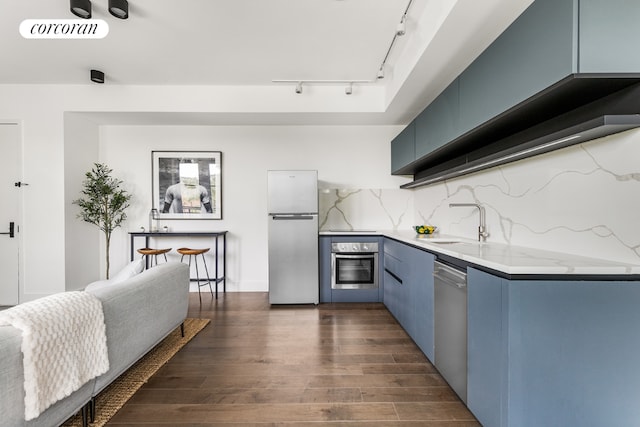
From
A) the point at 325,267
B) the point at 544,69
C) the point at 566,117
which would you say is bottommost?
the point at 325,267

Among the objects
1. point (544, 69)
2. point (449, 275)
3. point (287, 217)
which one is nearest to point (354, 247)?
point (287, 217)

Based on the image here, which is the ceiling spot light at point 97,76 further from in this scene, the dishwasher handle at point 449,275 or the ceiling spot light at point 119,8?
the dishwasher handle at point 449,275

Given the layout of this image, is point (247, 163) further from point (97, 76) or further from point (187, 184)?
point (97, 76)

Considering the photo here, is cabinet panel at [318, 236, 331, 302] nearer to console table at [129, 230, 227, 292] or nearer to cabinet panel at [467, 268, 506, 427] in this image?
console table at [129, 230, 227, 292]

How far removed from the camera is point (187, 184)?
430 centimetres

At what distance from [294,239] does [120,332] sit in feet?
7.15

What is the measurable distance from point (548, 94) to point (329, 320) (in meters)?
2.62

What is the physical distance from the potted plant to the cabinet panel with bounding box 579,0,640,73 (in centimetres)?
470

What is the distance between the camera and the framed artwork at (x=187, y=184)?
4273 millimetres

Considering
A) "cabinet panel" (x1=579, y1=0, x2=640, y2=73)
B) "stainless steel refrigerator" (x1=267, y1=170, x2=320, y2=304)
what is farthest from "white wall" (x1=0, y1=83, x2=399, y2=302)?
"cabinet panel" (x1=579, y1=0, x2=640, y2=73)

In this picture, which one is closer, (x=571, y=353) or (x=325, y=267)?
(x=571, y=353)

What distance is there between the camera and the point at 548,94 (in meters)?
1.39

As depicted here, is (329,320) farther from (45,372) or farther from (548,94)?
(548,94)

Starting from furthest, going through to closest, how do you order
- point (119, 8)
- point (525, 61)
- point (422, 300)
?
point (422, 300)
point (119, 8)
point (525, 61)
